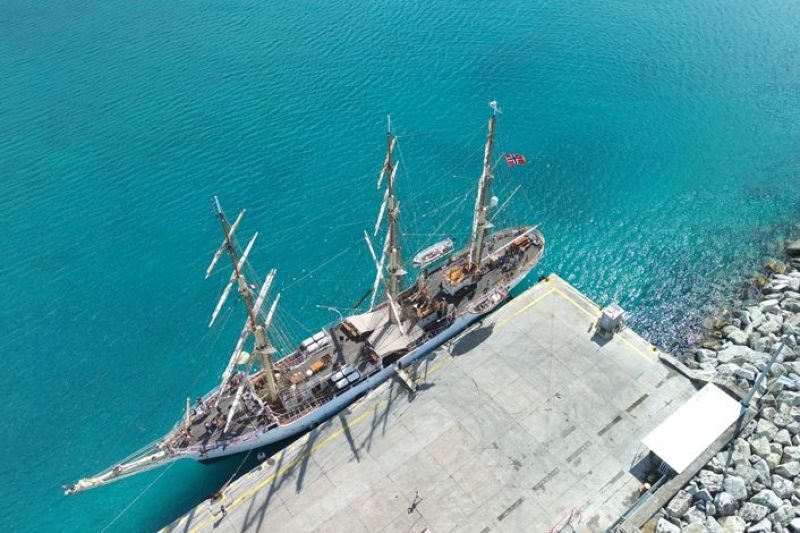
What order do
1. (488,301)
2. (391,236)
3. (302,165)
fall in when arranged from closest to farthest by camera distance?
(391,236)
(488,301)
(302,165)

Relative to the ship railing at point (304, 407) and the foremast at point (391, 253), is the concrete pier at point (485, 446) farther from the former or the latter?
the foremast at point (391, 253)

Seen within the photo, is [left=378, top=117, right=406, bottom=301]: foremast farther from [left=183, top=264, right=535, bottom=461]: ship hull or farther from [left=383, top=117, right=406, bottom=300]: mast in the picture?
[left=183, top=264, right=535, bottom=461]: ship hull

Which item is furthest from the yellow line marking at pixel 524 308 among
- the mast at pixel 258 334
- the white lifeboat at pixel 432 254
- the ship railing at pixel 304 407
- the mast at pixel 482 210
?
the mast at pixel 258 334

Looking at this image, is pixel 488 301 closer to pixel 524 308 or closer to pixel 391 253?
pixel 524 308

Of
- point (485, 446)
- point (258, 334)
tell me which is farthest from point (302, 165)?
point (485, 446)

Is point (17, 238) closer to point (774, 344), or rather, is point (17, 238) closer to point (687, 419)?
point (687, 419)

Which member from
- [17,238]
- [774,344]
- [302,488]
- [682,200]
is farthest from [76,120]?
[774,344]
